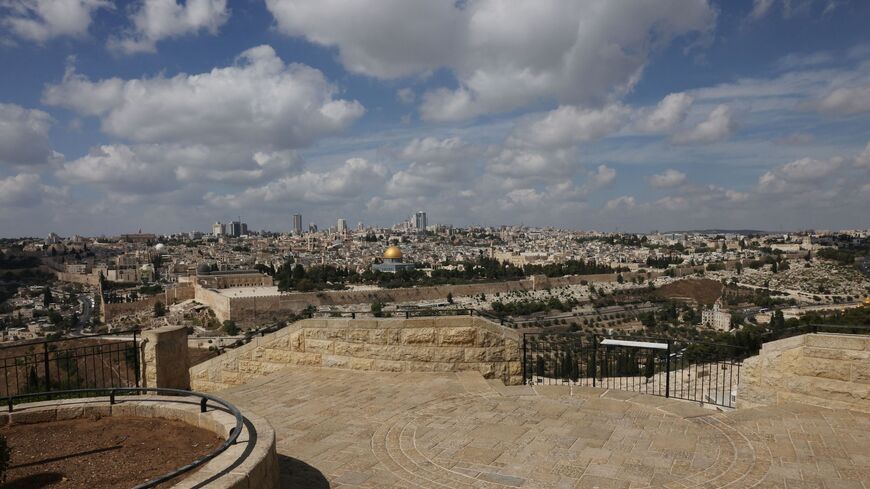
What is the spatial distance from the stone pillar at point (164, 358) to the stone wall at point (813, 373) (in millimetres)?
7216

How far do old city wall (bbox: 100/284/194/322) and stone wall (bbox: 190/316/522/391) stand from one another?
5137 centimetres

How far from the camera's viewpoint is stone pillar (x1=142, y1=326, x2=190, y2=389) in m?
7.16

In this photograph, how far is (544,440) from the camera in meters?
4.79

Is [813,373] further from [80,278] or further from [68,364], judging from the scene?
[80,278]

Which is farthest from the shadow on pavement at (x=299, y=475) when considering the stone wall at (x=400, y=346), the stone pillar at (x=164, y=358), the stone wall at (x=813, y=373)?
the stone wall at (x=813, y=373)

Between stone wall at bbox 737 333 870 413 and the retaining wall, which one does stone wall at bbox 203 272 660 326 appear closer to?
the retaining wall

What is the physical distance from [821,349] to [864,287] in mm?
66097

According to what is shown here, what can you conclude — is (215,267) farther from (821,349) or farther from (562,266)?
(821,349)

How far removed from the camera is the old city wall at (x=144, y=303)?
170ft

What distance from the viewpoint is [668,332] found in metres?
37.0

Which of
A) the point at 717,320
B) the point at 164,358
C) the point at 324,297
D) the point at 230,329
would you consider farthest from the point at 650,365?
the point at 324,297

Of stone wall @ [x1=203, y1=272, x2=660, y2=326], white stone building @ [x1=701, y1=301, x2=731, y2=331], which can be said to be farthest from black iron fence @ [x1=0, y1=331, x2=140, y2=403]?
white stone building @ [x1=701, y1=301, x2=731, y2=331]

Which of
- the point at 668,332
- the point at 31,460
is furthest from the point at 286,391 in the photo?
the point at 668,332

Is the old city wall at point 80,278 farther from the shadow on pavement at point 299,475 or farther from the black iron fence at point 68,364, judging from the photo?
the shadow on pavement at point 299,475
